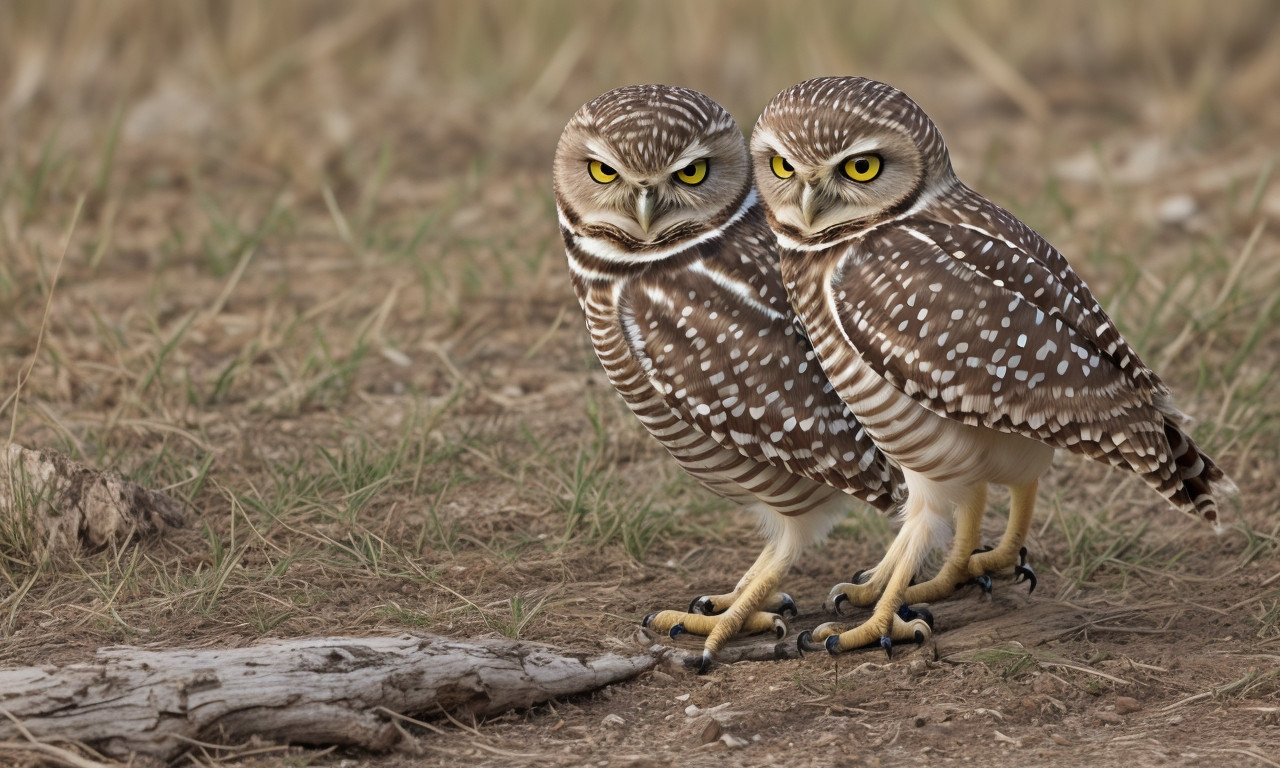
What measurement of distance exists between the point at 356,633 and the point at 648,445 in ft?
5.75

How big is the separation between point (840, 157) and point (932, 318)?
0.49 metres

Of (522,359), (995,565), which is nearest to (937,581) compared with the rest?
(995,565)

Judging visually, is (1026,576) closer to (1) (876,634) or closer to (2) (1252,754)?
(1) (876,634)

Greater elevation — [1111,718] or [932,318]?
[932,318]

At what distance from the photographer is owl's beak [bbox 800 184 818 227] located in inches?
140

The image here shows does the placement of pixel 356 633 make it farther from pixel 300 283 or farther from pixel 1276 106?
pixel 1276 106

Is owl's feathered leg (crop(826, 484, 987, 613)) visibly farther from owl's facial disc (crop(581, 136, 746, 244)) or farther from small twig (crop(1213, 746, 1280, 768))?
owl's facial disc (crop(581, 136, 746, 244))

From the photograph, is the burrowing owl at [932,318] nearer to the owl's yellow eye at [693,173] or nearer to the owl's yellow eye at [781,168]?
the owl's yellow eye at [781,168]

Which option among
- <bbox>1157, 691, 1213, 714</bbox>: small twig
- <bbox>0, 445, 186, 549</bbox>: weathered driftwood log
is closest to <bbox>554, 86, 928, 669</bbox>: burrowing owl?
<bbox>1157, 691, 1213, 714</bbox>: small twig

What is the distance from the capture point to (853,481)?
147 inches

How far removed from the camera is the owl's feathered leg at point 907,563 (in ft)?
12.3

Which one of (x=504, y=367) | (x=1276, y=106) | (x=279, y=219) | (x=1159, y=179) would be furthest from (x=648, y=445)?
(x=1276, y=106)

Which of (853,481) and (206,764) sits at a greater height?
(853,481)

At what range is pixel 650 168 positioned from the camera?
11.7 ft
